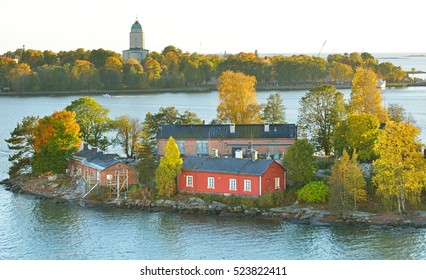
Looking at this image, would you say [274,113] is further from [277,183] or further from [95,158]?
[277,183]

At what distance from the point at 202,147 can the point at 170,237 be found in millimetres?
7682

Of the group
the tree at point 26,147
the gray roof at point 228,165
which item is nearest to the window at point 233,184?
the gray roof at point 228,165

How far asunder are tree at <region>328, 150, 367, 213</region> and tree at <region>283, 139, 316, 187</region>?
143 centimetres

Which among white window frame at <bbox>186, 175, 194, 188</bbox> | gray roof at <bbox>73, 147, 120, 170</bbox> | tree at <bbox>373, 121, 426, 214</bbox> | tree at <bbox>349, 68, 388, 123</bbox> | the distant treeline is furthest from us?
the distant treeline

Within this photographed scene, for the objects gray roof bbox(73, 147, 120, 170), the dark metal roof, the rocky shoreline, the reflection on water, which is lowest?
the reflection on water

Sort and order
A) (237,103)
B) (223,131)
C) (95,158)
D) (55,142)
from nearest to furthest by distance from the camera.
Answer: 1. (95,158)
2. (223,131)
3. (55,142)
4. (237,103)

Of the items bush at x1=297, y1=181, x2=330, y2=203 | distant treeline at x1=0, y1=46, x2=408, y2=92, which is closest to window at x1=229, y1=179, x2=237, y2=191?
bush at x1=297, y1=181, x2=330, y2=203

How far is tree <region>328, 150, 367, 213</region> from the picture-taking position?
23.9 metres

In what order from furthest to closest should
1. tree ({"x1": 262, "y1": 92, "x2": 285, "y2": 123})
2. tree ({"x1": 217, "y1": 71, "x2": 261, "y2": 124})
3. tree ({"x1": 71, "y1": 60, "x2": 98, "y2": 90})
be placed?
tree ({"x1": 71, "y1": 60, "x2": 98, "y2": 90}) → tree ({"x1": 217, "y1": 71, "x2": 261, "y2": 124}) → tree ({"x1": 262, "y1": 92, "x2": 285, "y2": 123})

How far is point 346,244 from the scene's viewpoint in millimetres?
21438

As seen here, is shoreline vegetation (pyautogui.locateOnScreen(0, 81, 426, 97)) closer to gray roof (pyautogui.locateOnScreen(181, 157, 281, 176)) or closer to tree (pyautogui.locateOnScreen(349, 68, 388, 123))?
tree (pyautogui.locateOnScreen(349, 68, 388, 123))

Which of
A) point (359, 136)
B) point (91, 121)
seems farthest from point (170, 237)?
point (91, 121)

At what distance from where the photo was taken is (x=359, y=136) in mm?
28031

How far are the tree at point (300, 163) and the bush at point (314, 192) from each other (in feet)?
2.06
